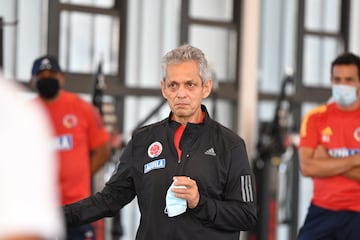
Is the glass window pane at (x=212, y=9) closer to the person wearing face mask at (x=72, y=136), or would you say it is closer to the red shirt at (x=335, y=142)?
the person wearing face mask at (x=72, y=136)

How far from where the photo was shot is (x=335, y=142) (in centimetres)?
434

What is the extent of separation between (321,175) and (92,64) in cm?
252

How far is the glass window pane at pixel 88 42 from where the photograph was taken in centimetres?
617

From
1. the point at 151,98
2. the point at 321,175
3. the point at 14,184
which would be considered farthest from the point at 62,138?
the point at 14,184

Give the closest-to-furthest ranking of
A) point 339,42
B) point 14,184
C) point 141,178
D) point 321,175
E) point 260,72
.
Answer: point 14,184 < point 141,178 < point 321,175 < point 260,72 < point 339,42

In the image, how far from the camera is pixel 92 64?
634 cm

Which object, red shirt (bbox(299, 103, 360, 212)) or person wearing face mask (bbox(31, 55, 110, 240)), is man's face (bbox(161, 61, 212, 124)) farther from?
person wearing face mask (bbox(31, 55, 110, 240))

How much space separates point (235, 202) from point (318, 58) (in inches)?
192

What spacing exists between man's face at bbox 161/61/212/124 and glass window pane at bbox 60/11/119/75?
320 centimetres

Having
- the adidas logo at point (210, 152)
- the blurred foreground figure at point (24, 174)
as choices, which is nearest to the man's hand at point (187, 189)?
the adidas logo at point (210, 152)

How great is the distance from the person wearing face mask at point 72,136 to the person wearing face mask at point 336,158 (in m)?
1.10

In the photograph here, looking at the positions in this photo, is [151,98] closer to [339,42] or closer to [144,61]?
[144,61]

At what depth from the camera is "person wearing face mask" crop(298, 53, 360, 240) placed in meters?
4.27

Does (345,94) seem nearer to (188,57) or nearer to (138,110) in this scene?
(188,57)
